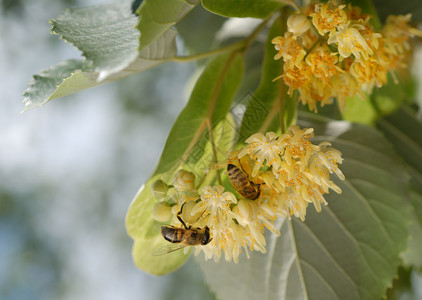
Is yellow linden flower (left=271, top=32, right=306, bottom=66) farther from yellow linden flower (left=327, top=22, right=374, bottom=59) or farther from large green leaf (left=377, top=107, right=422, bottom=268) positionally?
large green leaf (left=377, top=107, right=422, bottom=268)

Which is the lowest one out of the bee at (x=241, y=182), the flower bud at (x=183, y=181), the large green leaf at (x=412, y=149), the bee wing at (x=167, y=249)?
the large green leaf at (x=412, y=149)

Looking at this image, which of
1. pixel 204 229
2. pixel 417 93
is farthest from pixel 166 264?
pixel 417 93

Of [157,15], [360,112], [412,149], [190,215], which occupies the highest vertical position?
[157,15]

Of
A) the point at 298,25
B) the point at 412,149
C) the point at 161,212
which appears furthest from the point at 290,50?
the point at 412,149

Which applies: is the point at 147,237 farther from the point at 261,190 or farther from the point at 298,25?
the point at 298,25

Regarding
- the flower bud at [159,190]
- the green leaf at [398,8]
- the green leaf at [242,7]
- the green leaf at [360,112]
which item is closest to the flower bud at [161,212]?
the flower bud at [159,190]

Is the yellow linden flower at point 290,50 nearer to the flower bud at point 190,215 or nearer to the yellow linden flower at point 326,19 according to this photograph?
the yellow linden flower at point 326,19

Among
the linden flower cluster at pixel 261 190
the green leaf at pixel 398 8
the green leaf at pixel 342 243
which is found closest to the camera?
the linden flower cluster at pixel 261 190
